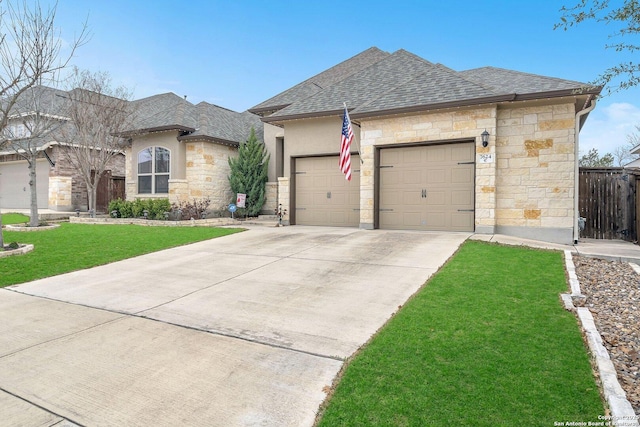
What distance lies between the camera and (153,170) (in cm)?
1709

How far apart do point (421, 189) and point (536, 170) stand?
→ 3.07 m

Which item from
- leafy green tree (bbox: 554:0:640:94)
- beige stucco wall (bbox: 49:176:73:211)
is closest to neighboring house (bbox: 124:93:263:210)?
beige stucco wall (bbox: 49:176:73:211)

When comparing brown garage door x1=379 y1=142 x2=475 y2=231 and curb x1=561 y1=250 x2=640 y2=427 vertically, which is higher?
brown garage door x1=379 y1=142 x2=475 y2=231

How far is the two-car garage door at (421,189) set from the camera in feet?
35.5

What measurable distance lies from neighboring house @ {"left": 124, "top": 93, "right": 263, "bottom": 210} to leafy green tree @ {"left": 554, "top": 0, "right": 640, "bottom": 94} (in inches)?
564

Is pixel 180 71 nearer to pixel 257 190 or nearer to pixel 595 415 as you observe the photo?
pixel 257 190

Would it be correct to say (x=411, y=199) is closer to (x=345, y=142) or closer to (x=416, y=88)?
(x=345, y=142)

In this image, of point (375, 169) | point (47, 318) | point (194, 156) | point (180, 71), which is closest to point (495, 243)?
point (375, 169)

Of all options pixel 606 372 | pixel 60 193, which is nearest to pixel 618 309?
pixel 606 372

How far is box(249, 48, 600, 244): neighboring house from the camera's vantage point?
985cm

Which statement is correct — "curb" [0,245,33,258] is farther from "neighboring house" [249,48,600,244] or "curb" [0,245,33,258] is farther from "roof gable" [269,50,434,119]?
"roof gable" [269,50,434,119]

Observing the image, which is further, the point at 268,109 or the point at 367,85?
the point at 268,109

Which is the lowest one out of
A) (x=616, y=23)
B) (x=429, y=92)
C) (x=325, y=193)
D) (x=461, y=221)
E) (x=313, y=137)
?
(x=461, y=221)

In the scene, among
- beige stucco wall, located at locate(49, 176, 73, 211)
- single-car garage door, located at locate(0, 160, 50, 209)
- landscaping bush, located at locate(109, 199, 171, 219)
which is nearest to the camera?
landscaping bush, located at locate(109, 199, 171, 219)
